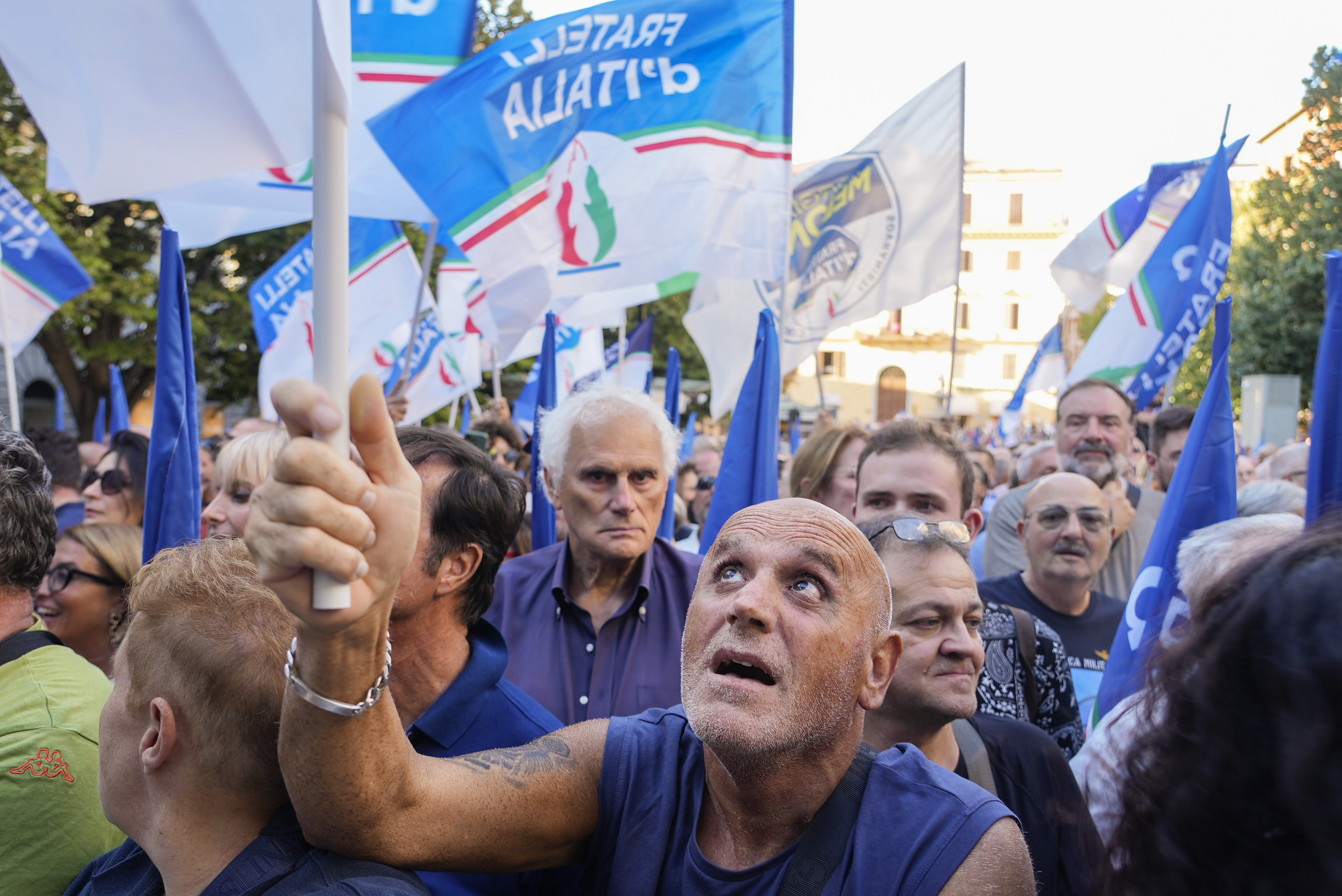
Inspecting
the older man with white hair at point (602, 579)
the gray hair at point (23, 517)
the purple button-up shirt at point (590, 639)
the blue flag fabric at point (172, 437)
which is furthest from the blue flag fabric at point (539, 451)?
the gray hair at point (23, 517)

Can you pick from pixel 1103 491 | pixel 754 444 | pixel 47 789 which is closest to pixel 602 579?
pixel 754 444

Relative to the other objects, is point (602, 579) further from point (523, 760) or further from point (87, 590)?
point (87, 590)

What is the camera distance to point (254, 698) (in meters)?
1.60

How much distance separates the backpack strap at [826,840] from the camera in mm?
1589

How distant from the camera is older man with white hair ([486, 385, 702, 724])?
2.84 meters

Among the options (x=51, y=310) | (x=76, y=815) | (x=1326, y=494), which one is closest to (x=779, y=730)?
(x=76, y=815)

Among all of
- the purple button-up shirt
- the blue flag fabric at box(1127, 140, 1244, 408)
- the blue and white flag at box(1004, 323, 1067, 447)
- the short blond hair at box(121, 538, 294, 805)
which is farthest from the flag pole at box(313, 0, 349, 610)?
the blue and white flag at box(1004, 323, 1067, 447)

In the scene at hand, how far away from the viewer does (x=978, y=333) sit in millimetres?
66250

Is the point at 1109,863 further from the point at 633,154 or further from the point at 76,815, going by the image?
the point at 633,154

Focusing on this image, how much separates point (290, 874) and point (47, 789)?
0.72 metres

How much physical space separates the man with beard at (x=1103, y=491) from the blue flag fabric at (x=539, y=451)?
2.15 meters

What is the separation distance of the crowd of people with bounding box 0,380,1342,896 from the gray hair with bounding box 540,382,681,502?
3 cm

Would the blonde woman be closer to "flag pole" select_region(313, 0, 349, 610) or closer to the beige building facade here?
"flag pole" select_region(313, 0, 349, 610)

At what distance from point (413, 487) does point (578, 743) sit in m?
→ 0.82
